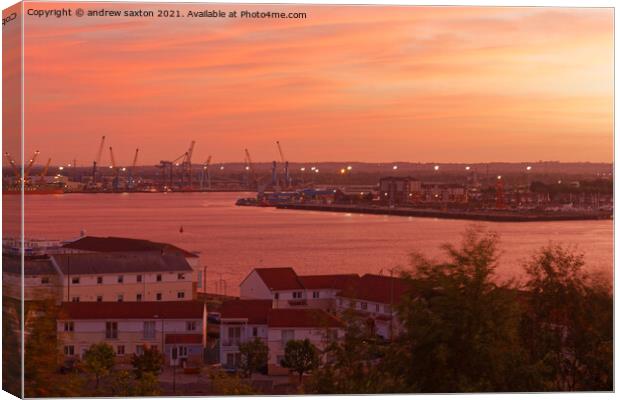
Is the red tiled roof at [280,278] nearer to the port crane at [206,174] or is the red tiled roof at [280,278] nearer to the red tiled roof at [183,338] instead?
the port crane at [206,174]

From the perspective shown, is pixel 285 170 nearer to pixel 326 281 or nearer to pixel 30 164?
pixel 326 281

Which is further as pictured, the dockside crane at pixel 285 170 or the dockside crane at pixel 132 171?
the dockside crane at pixel 285 170

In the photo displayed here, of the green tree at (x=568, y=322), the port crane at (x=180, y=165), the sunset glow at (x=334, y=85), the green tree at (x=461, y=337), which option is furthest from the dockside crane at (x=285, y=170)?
the green tree at (x=461, y=337)

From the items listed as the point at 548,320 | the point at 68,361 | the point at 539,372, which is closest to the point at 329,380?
the point at 539,372

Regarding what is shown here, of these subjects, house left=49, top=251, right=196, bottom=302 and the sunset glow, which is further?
house left=49, top=251, right=196, bottom=302

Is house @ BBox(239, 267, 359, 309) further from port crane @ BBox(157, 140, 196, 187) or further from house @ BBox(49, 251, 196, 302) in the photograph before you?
port crane @ BBox(157, 140, 196, 187)

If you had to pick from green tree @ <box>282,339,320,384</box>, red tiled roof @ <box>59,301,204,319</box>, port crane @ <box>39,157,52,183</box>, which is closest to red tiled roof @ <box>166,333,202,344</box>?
red tiled roof @ <box>59,301,204,319</box>

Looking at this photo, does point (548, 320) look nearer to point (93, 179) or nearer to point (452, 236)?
point (452, 236)
